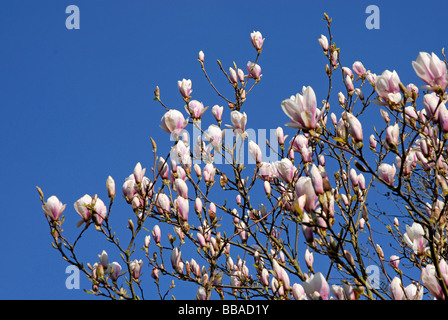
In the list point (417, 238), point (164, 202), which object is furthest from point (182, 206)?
point (417, 238)

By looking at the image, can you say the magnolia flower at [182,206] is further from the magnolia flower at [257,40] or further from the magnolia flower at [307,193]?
the magnolia flower at [257,40]

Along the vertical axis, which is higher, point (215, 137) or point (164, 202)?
point (215, 137)

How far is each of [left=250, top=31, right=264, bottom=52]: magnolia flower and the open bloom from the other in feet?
7.29

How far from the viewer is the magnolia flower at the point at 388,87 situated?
245 cm

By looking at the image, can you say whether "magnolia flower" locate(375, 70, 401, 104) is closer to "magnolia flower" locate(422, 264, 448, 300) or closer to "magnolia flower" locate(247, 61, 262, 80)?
"magnolia flower" locate(422, 264, 448, 300)

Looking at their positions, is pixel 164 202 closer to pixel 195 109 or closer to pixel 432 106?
pixel 195 109

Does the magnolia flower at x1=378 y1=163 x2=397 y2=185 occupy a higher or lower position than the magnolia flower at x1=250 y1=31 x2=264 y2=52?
lower

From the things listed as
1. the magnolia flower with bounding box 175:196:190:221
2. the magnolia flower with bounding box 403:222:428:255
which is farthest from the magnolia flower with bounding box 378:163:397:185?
the magnolia flower with bounding box 175:196:190:221

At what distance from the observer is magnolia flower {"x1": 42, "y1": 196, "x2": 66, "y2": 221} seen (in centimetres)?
282

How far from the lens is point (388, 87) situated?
8.13 ft

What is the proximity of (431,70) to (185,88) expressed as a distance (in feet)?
6.64
